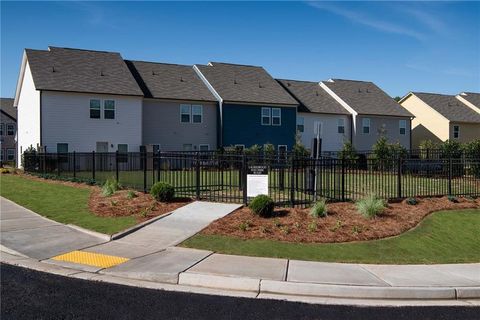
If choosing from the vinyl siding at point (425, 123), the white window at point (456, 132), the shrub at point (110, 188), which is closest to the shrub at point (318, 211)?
the shrub at point (110, 188)

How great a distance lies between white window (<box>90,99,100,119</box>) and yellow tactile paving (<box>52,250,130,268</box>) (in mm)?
24640

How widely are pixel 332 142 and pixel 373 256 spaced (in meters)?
34.6

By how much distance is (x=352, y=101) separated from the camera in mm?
45219

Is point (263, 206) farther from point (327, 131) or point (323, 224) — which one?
point (327, 131)

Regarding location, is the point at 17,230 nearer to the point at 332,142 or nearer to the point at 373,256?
the point at 373,256

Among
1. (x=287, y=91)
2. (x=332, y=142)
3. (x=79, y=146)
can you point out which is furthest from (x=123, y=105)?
(x=332, y=142)

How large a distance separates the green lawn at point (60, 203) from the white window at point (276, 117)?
2184 cm

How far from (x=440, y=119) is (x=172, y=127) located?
2914 centimetres

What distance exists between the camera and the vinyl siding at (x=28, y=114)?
31.8m

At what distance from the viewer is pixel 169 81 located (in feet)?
123

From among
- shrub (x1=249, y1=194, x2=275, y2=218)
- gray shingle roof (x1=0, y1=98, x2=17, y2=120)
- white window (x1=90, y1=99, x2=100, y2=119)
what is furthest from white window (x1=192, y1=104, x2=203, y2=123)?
gray shingle roof (x1=0, y1=98, x2=17, y2=120)

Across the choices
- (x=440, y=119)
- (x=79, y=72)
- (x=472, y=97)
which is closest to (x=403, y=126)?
(x=440, y=119)

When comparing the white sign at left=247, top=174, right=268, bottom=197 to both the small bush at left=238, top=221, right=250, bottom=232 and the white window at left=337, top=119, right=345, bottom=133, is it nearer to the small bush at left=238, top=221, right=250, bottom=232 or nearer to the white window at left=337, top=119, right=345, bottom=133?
the small bush at left=238, top=221, right=250, bottom=232

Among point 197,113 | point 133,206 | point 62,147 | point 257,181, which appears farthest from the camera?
point 197,113
